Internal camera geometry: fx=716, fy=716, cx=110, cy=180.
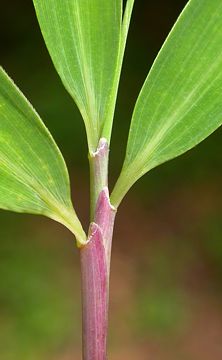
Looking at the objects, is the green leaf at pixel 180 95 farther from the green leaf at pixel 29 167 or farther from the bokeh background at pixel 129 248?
the bokeh background at pixel 129 248

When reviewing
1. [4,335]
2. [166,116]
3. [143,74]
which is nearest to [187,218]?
[143,74]

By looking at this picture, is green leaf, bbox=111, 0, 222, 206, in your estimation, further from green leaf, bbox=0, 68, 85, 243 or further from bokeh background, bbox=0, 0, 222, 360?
bokeh background, bbox=0, 0, 222, 360

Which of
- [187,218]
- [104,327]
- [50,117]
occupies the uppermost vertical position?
[104,327]

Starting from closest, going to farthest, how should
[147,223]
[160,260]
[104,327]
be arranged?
[104,327]
[160,260]
[147,223]

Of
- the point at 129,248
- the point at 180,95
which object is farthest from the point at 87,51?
the point at 129,248

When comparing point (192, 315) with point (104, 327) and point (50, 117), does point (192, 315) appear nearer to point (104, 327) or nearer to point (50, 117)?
point (50, 117)

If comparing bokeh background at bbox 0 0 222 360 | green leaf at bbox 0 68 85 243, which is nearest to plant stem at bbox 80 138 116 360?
green leaf at bbox 0 68 85 243

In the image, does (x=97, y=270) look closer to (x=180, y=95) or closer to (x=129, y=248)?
(x=180, y=95)

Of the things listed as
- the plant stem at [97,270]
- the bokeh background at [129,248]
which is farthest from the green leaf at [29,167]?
the bokeh background at [129,248]
